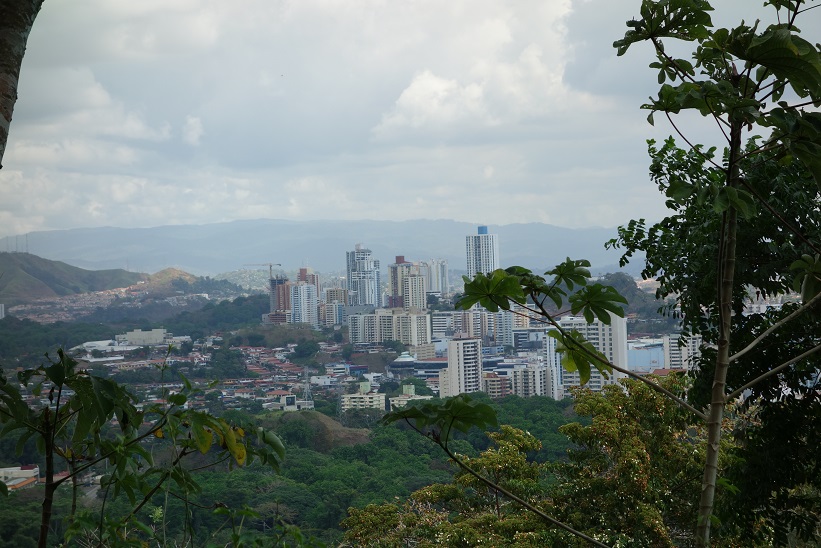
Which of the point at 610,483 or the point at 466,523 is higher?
the point at 610,483

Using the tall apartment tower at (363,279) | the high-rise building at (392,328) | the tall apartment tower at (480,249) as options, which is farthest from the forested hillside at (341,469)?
the tall apartment tower at (363,279)

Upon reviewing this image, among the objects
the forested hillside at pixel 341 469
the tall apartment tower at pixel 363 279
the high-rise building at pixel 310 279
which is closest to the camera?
the forested hillside at pixel 341 469

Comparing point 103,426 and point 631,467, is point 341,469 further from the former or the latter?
point 103,426

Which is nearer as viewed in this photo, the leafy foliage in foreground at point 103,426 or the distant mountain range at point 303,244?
the leafy foliage in foreground at point 103,426

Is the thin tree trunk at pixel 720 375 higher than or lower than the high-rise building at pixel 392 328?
higher

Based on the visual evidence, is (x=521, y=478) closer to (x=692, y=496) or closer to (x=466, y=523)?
(x=466, y=523)

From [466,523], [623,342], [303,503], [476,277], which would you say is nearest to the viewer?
[476,277]

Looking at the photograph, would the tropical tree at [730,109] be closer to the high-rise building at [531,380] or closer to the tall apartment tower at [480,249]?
the high-rise building at [531,380]

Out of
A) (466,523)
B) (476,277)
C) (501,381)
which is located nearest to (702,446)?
(466,523)
